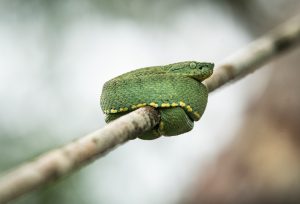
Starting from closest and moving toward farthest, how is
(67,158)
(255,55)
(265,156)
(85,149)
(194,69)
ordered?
(67,158), (85,149), (194,69), (255,55), (265,156)

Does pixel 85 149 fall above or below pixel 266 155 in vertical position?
below

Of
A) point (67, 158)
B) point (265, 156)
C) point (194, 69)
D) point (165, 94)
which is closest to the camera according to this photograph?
point (67, 158)

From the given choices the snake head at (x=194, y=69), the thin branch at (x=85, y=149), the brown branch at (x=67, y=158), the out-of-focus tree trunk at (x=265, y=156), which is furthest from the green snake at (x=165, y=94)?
the out-of-focus tree trunk at (x=265, y=156)

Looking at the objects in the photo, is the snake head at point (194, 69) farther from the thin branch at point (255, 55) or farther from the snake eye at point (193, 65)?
the thin branch at point (255, 55)

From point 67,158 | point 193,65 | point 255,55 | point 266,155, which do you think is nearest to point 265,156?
point 266,155

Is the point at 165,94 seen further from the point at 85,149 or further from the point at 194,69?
the point at 85,149

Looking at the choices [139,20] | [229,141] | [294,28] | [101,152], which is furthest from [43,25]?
[101,152]

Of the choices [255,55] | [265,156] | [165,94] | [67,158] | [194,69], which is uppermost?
[265,156]

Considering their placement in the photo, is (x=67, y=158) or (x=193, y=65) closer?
(x=67, y=158)

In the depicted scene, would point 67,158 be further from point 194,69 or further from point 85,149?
point 194,69
